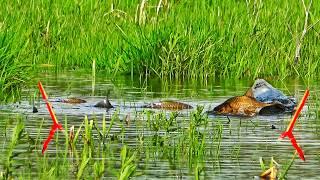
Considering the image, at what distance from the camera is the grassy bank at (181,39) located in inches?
574

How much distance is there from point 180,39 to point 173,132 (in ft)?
16.5

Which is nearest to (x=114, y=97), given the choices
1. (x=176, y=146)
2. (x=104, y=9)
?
(x=176, y=146)

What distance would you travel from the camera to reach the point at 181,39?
1450 centimetres

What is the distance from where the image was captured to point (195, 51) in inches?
569

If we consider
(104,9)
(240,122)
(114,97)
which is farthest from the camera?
(104,9)

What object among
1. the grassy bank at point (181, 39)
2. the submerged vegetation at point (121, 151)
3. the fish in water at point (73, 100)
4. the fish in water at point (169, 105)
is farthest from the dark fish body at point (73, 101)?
the submerged vegetation at point (121, 151)

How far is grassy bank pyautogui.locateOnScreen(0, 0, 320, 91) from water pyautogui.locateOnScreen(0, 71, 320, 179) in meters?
0.38

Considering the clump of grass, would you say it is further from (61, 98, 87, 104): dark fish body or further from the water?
(61, 98, 87, 104): dark fish body

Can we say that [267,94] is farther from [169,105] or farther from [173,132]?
[173,132]

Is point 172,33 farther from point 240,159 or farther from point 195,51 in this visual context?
point 240,159

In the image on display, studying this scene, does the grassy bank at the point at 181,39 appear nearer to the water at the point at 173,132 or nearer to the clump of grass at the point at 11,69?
the water at the point at 173,132

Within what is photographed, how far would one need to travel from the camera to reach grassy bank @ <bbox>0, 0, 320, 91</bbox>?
14586 millimetres

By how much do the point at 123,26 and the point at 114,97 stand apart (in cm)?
435

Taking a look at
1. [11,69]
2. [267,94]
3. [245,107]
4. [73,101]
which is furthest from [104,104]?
[267,94]
